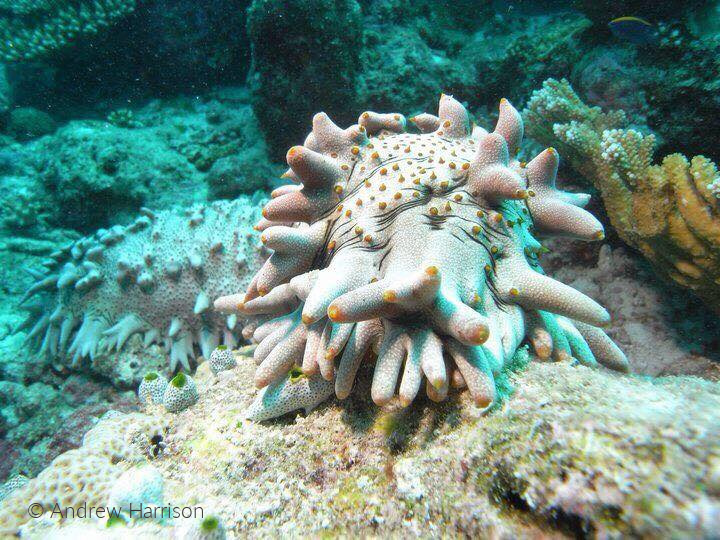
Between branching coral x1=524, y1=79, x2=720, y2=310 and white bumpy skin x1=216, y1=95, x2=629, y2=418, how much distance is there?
1.22m

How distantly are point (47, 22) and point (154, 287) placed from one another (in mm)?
11007

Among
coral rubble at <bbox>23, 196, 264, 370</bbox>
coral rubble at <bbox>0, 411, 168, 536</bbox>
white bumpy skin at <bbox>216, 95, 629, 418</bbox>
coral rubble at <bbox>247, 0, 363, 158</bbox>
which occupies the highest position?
coral rubble at <bbox>247, 0, 363, 158</bbox>

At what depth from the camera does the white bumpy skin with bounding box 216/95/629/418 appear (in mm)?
1416

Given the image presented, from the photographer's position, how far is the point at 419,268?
1.40 meters

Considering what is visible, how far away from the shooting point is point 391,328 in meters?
1.55

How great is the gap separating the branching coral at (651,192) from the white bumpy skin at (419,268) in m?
1.22

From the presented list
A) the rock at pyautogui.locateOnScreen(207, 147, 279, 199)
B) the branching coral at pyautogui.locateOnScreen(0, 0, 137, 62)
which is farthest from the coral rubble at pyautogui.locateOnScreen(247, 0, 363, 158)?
the branching coral at pyautogui.locateOnScreen(0, 0, 137, 62)

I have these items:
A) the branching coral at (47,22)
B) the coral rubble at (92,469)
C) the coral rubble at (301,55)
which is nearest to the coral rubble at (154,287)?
the coral rubble at (92,469)

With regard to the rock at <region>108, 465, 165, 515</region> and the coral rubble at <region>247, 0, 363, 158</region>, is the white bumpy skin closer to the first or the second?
the rock at <region>108, 465, 165, 515</region>

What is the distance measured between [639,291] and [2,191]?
37.4ft

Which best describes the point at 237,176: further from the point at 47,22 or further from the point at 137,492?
the point at 47,22

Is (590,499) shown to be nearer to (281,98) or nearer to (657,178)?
(657,178)

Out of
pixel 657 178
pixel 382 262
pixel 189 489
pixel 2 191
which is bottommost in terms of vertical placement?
pixel 2 191

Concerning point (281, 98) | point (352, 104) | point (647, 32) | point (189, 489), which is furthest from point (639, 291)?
point (281, 98)
